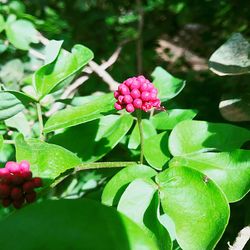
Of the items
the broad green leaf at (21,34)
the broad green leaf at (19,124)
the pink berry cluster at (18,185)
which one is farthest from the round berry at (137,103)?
the broad green leaf at (21,34)

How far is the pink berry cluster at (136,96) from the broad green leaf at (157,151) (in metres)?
0.11

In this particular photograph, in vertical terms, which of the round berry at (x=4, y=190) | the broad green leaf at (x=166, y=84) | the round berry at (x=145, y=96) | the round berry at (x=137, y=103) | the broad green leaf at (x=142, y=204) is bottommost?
the broad green leaf at (x=142, y=204)

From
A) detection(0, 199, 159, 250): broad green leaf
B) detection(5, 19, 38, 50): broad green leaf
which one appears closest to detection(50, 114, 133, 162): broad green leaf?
detection(0, 199, 159, 250): broad green leaf

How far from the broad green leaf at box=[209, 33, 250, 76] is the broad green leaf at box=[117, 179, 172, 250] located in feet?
1.17

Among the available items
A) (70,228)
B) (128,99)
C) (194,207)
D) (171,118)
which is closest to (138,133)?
(171,118)

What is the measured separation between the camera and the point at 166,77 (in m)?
1.21

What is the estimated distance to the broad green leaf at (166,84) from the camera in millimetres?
1119

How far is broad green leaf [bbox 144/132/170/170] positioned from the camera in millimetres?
936

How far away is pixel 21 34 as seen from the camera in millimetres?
1472

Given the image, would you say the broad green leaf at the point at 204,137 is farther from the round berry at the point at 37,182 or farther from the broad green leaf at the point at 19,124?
the broad green leaf at the point at 19,124

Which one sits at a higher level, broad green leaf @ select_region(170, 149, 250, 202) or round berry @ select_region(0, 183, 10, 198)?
round berry @ select_region(0, 183, 10, 198)

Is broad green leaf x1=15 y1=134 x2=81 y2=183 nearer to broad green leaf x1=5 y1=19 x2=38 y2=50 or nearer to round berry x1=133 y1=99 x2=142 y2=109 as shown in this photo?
round berry x1=133 y1=99 x2=142 y2=109

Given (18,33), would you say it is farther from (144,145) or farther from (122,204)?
(122,204)

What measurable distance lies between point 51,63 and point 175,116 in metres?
0.31
